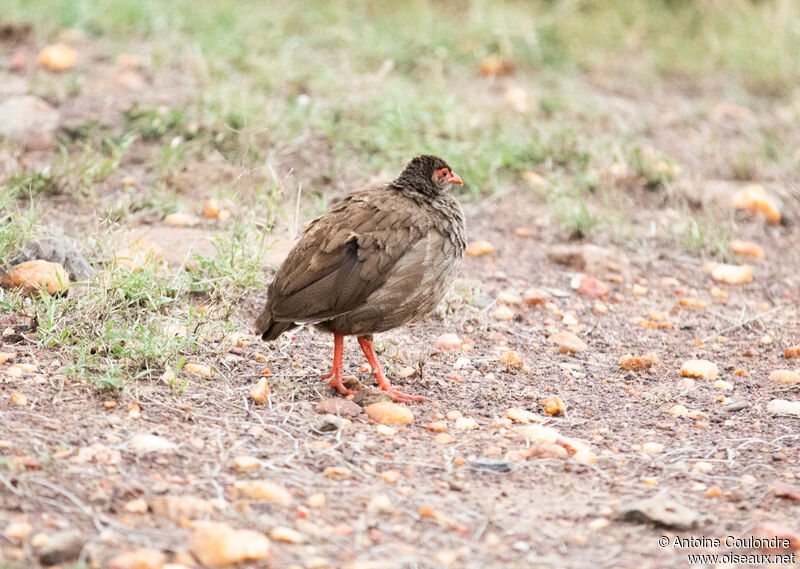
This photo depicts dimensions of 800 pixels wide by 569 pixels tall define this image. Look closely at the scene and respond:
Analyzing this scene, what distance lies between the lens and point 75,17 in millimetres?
9547

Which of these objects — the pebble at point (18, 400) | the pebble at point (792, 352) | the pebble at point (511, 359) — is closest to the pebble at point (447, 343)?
the pebble at point (511, 359)

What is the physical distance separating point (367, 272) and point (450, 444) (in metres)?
0.88

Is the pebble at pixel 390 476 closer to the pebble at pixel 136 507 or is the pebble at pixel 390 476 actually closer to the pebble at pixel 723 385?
the pebble at pixel 136 507

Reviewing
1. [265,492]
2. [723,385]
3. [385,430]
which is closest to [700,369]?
[723,385]

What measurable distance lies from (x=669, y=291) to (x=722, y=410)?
74.6 inches

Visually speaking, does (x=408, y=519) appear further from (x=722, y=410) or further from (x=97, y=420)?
(x=722, y=410)

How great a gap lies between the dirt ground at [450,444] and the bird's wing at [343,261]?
42 centimetres

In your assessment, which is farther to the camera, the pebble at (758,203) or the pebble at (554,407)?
the pebble at (758,203)

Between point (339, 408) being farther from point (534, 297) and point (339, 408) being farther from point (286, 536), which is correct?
point (534, 297)

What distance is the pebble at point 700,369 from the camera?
509 cm

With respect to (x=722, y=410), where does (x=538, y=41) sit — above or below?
above

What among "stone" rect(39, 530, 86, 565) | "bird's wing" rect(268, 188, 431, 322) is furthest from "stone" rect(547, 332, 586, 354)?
"stone" rect(39, 530, 86, 565)

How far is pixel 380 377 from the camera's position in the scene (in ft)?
15.3

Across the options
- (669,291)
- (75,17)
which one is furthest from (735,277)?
(75,17)
